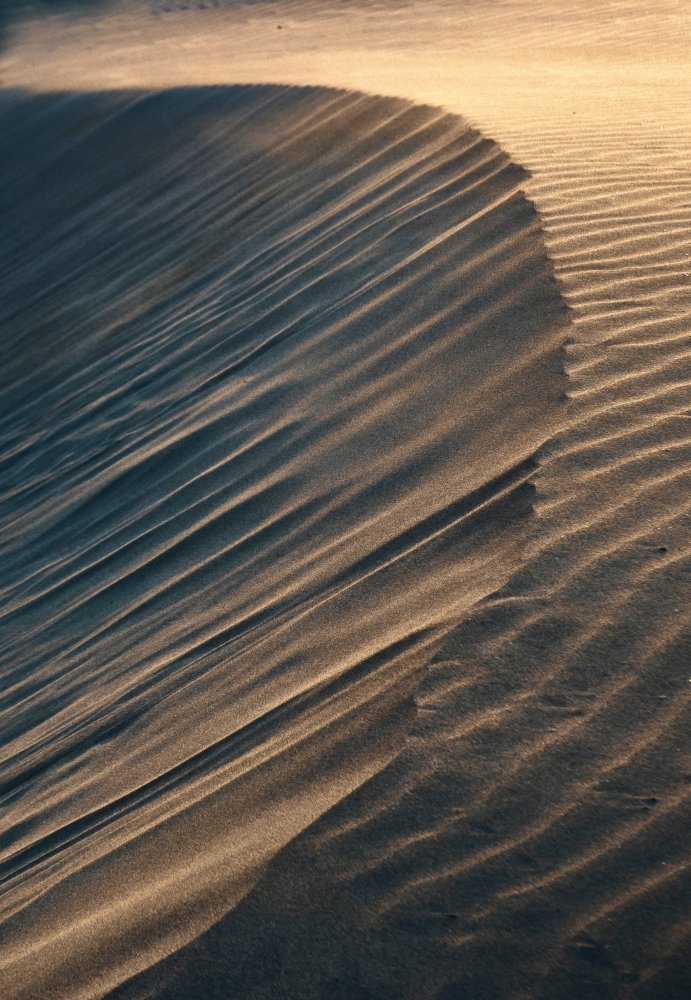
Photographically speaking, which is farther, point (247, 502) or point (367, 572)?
point (247, 502)

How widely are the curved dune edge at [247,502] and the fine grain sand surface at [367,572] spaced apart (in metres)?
0.02

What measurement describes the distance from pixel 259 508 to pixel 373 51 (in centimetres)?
935

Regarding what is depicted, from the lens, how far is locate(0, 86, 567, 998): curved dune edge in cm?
270

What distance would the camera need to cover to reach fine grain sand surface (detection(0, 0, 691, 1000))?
89.5 inches

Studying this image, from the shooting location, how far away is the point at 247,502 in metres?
4.16

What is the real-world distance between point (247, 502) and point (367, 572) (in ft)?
3.03

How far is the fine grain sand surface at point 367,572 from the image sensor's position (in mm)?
2273

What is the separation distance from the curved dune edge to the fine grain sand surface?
0.02 m

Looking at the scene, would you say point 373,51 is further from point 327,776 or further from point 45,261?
point 327,776

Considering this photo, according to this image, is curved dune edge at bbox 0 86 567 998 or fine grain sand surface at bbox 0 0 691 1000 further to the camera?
curved dune edge at bbox 0 86 567 998

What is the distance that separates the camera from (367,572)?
Result: 3400 mm

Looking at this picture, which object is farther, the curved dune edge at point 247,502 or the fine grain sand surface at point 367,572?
the curved dune edge at point 247,502

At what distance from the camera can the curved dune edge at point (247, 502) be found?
106 inches

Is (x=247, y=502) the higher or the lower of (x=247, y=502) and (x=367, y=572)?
the higher
